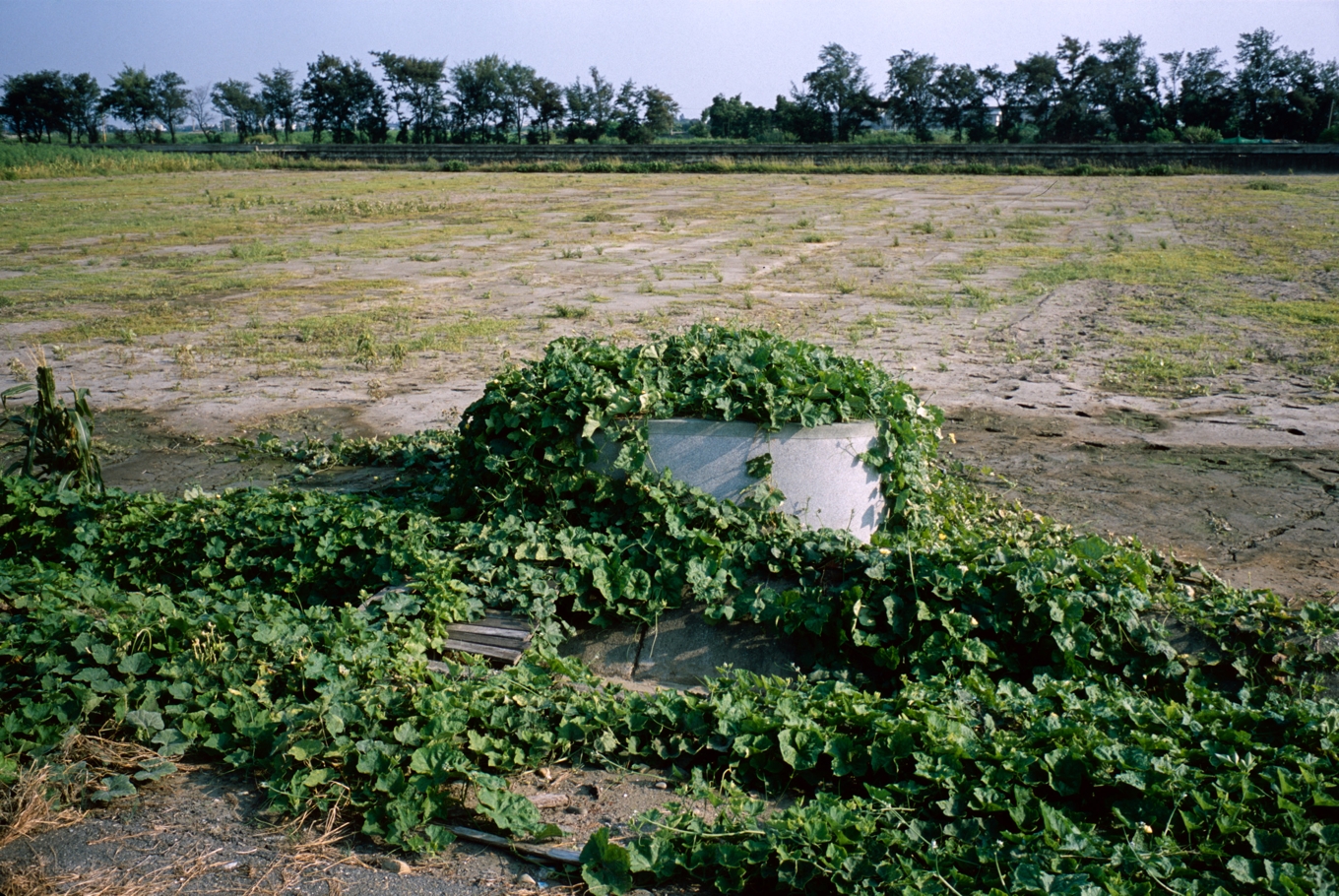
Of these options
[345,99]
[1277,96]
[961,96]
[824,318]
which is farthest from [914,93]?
[824,318]

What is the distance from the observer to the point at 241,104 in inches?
2953

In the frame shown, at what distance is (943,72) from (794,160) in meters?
22.4

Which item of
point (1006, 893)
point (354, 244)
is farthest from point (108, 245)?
point (1006, 893)

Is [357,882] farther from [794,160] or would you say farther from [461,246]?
[794,160]

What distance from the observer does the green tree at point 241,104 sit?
74938mm

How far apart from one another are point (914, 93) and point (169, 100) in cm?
5263

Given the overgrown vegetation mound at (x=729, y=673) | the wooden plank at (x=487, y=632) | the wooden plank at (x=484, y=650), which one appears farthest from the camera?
the wooden plank at (x=487, y=632)

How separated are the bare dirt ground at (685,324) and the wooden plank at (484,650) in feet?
2.85

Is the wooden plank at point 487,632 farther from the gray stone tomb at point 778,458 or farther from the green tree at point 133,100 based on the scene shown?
the green tree at point 133,100

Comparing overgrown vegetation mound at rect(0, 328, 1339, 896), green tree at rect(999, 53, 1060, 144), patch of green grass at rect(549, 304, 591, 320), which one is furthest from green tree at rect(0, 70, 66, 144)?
overgrown vegetation mound at rect(0, 328, 1339, 896)

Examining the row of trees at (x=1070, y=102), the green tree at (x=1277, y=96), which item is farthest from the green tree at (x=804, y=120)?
the green tree at (x=1277, y=96)

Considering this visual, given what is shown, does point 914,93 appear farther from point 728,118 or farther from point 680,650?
point 680,650

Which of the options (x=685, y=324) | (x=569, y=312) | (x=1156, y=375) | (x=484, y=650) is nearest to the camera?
(x=484, y=650)

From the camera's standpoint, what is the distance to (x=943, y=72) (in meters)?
57.7
